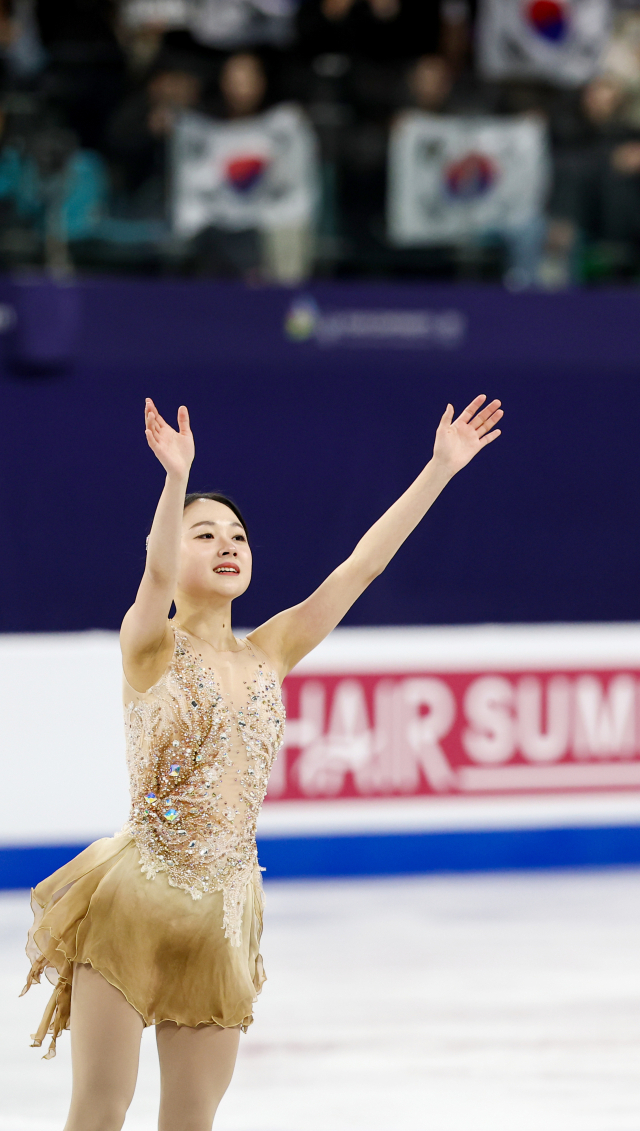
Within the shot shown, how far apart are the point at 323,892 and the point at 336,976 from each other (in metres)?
1.09

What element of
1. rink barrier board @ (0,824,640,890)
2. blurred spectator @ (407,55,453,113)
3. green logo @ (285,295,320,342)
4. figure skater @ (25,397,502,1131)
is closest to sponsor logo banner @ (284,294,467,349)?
green logo @ (285,295,320,342)

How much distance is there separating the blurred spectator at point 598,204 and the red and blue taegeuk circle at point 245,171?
4.86 feet

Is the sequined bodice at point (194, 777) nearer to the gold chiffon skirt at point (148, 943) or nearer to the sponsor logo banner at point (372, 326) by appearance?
the gold chiffon skirt at point (148, 943)

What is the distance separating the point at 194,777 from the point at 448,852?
3.78 meters

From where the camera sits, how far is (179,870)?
2.43 metres

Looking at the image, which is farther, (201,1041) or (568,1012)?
(568,1012)

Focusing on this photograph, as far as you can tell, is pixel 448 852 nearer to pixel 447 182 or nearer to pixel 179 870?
pixel 447 182

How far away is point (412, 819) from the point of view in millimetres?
6004

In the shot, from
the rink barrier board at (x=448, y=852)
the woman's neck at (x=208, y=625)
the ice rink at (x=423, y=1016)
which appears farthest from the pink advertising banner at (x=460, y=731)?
the woman's neck at (x=208, y=625)

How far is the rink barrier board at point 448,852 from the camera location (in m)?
5.90

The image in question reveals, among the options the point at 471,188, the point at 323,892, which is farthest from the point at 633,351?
the point at 323,892

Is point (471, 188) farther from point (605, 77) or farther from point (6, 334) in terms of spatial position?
point (6, 334)

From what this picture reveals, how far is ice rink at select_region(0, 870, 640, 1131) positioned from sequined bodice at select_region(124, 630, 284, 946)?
4.28 ft

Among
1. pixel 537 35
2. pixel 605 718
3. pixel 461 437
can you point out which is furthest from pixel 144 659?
pixel 537 35
